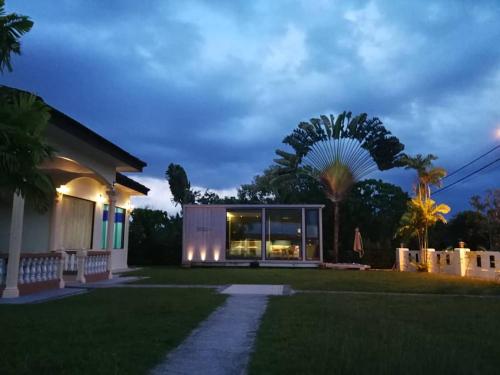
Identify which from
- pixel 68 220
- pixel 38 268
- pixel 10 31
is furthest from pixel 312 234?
pixel 10 31

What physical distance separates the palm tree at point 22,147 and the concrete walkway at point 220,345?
7.53 feet

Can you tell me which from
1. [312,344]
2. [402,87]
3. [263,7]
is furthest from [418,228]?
[312,344]

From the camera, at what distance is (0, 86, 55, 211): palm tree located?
432 centimetres

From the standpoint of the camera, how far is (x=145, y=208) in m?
27.1

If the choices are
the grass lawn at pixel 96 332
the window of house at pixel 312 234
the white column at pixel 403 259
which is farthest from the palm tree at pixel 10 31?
the white column at pixel 403 259

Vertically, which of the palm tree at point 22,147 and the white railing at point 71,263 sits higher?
the palm tree at point 22,147

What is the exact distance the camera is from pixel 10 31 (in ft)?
16.4

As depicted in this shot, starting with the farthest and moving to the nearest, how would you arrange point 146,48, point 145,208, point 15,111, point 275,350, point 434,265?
1. point 145,208
2. point 434,265
3. point 146,48
4. point 275,350
5. point 15,111

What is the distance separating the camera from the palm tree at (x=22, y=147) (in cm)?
432

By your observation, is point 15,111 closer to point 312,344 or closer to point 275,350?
point 275,350

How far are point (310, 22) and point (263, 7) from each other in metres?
1.89

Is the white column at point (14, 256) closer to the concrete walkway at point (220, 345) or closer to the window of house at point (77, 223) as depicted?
the concrete walkway at point (220, 345)

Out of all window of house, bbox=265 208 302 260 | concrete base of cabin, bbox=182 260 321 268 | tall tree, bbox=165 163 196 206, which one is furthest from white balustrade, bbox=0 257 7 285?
tall tree, bbox=165 163 196 206

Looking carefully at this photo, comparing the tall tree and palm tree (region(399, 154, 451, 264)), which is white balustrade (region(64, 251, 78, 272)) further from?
the tall tree
